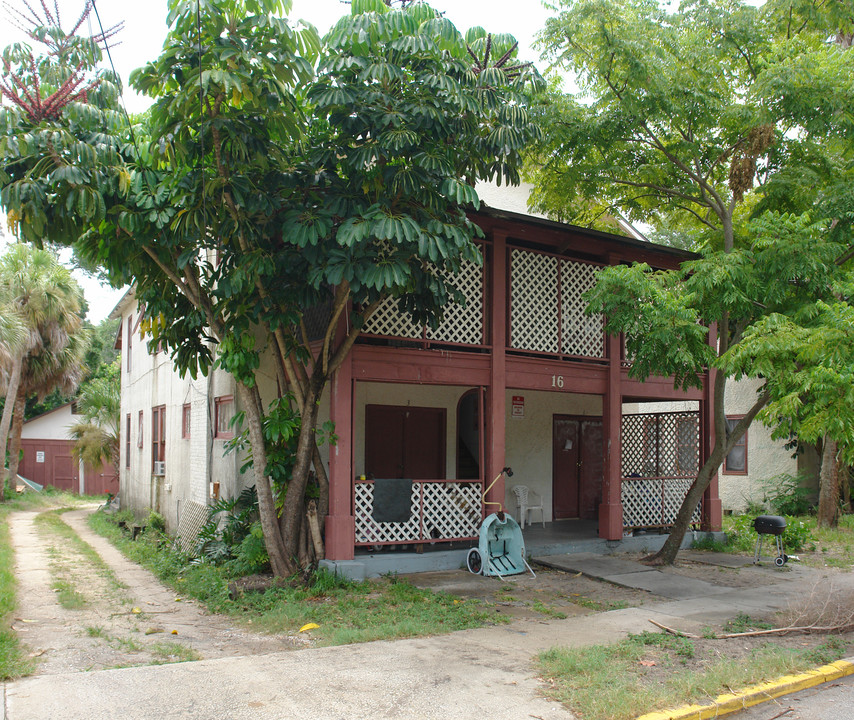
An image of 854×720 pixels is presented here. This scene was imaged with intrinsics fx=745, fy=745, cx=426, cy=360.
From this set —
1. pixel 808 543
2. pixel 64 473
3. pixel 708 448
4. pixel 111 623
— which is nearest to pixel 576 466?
pixel 708 448

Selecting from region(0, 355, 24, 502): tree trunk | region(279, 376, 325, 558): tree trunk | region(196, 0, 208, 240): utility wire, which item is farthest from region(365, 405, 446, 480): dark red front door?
region(0, 355, 24, 502): tree trunk

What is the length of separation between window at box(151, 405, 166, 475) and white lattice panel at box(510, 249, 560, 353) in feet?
27.9

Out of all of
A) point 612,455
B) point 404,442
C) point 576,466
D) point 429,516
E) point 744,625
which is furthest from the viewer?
point 576,466

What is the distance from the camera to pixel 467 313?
11.5 m

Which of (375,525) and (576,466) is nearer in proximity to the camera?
(375,525)

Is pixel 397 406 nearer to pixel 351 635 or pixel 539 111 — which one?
pixel 539 111

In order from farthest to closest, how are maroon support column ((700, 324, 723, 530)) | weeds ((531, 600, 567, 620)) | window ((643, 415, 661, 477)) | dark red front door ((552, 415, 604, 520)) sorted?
dark red front door ((552, 415, 604, 520)) < window ((643, 415, 661, 477)) < maroon support column ((700, 324, 723, 530)) < weeds ((531, 600, 567, 620))

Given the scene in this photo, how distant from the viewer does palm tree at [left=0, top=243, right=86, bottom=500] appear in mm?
23453

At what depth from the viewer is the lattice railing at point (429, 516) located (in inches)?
412

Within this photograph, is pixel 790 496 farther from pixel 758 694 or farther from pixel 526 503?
Answer: pixel 758 694

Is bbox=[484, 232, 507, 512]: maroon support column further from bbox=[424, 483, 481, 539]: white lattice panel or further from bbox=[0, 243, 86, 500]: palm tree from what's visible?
bbox=[0, 243, 86, 500]: palm tree

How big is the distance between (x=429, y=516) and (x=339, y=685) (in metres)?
5.15

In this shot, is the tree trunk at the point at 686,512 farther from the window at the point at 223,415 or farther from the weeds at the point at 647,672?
the window at the point at 223,415

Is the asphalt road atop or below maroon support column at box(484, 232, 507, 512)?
below
